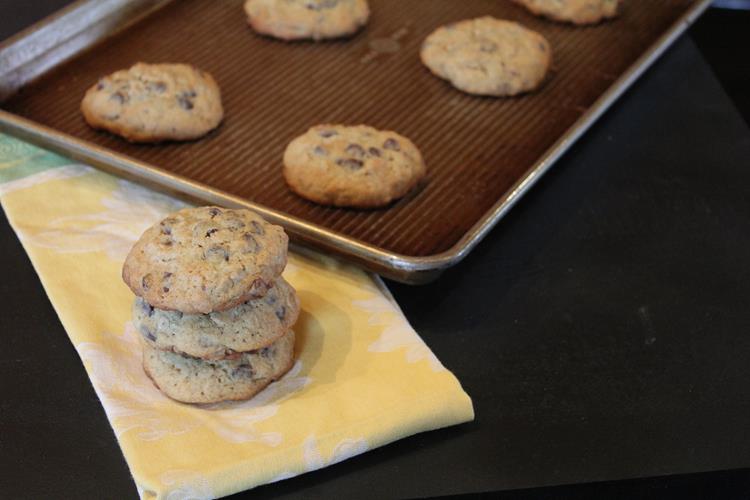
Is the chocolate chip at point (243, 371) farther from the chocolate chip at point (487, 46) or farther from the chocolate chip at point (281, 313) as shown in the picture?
the chocolate chip at point (487, 46)

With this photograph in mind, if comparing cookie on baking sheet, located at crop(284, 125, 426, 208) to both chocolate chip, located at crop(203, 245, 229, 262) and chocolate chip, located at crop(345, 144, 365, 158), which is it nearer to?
chocolate chip, located at crop(345, 144, 365, 158)

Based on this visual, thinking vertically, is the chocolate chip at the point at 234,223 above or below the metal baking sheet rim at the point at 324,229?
above

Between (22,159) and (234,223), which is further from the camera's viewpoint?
(22,159)

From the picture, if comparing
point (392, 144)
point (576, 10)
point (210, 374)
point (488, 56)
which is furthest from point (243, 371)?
point (576, 10)

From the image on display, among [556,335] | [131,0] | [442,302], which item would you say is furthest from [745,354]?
[131,0]

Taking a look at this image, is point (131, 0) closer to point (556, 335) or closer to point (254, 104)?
point (254, 104)

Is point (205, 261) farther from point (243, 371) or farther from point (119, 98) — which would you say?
point (119, 98)

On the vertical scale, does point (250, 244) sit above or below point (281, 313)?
above

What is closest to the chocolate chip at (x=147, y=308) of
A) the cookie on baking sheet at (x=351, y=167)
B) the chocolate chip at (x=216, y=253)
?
the chocolate chip at (x=216, y=253)

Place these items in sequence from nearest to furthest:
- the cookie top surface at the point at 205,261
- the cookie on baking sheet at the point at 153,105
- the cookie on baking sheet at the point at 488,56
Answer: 1. the cookie top surface at the point at 205,261
2. the cookie on baking sheet at the point at 153,105
3. the cookie on baking sheet at the point at 488,56
